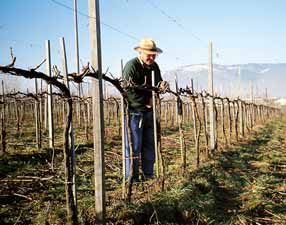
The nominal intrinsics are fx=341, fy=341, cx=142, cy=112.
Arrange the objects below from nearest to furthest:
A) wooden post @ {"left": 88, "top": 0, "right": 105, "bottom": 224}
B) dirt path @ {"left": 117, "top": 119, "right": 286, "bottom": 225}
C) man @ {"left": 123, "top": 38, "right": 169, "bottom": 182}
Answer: wooden post @ {"left": 88, "top": 0, "right": 105, "bottom": 224} → dirt path @ {"left": 117, "top": 119, "right": 286, "bottom": 225} → man @ {"left": 123, "top": 38, "right": 169, "bottom": 182}

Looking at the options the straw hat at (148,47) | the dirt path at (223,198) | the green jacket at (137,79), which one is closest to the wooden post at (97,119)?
the dirt path at (223,198)

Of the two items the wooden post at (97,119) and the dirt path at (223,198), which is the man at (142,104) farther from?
the wooden post at (97,119)

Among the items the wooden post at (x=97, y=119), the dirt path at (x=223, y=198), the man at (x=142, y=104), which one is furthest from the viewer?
the man at (x=142, y=104)

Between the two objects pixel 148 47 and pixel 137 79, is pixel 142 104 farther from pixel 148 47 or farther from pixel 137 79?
pixel 148 47

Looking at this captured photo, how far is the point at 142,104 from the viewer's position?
5.77m

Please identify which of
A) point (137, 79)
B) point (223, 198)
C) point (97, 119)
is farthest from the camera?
point (137, 79)

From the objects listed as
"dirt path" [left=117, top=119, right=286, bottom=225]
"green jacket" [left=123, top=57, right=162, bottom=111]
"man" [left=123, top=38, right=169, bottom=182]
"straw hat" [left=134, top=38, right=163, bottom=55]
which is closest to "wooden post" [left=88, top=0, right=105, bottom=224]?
"dirt path" [left=117, top=119, right=286, bottom=225]

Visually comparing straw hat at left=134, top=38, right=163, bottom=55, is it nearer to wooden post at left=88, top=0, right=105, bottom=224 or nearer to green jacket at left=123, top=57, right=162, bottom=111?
green jacket at left=123, top=57, right=162, bottom=111

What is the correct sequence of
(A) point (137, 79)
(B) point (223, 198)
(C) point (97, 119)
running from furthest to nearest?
(A) point (137, 79) < (B) point (223, 198) < (C) point (97, 119)

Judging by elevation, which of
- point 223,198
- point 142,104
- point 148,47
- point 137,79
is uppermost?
point 148,47

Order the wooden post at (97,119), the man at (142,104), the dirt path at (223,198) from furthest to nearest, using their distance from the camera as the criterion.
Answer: the man at (142,104)
the dirt path at (223,198)
the wooden post at (97,119)

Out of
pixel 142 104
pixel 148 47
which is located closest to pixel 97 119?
pixel 142 104

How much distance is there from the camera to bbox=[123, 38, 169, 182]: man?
18.3 feet

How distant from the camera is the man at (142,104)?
557 centimetres
